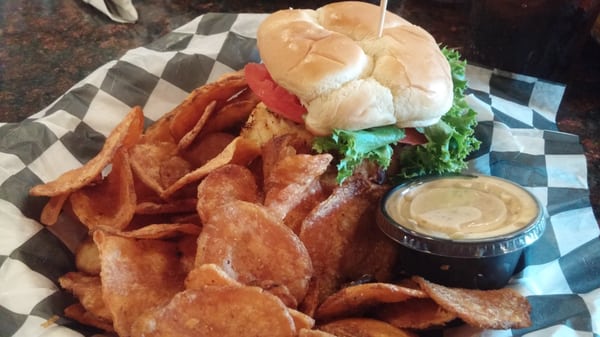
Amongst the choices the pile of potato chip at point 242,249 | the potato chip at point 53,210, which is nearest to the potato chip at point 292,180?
the pile of potato chip at point 242,249

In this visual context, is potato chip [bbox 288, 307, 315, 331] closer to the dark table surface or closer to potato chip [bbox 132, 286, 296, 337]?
potato chip [bbox 132, 286, 296, 337]

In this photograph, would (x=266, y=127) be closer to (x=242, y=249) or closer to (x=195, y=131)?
(x=195, y=131)

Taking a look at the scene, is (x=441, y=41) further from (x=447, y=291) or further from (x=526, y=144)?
(x=447, y=291)

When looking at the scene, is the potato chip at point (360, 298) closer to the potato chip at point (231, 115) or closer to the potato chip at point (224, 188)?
the potato chip at point (224, 188)

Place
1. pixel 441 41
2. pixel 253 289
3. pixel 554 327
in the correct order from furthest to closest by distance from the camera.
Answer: pixel 441 41 < pixel 554 327 < pixel 253 289

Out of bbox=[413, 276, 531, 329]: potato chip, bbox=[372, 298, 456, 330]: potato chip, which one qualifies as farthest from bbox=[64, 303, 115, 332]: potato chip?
bbox=[413, 276, 531, 329]: potato chip

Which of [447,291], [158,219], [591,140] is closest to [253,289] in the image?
[447,291]

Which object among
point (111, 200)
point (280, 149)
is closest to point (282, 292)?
point (280, 149)
